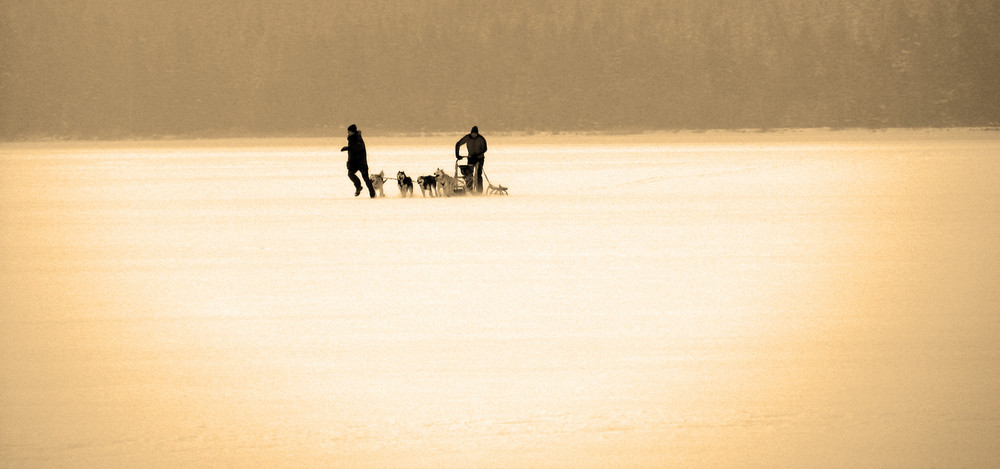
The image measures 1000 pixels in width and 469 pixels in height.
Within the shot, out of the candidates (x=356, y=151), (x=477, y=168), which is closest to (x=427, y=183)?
(x=477, y=168)

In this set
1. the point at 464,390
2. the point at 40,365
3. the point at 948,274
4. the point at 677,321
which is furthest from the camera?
the point at 948,274

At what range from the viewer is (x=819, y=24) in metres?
99.6

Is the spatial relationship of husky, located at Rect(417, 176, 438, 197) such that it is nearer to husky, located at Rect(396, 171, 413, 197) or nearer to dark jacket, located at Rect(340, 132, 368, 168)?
husky, located at Rect(396, 171, 413, 197)

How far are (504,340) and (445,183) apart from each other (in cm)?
1498

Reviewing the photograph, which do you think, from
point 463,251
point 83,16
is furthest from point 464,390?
point 83,16

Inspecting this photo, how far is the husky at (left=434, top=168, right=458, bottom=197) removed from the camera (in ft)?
75.3

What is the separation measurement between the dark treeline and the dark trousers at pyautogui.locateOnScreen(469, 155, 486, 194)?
65814 millimetres

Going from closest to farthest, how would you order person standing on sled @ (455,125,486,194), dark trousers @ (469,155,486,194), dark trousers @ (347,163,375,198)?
person standing on sled @ (455,125,486,194)
dark trousers @ (347,163,375,198)
dark trousers @ (469,155,486,194)

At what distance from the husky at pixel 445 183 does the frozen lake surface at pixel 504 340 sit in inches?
165

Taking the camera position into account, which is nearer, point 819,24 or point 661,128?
point 661,128

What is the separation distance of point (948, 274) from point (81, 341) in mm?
7104

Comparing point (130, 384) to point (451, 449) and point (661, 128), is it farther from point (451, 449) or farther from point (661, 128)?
point (661, 128)

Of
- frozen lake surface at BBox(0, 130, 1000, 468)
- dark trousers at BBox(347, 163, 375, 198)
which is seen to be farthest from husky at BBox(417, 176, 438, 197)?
frozen lake surface at BBox(0, 130, 1000, 468)

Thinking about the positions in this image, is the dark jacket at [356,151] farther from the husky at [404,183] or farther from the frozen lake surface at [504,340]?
the frozen lake surface at [504,340]
